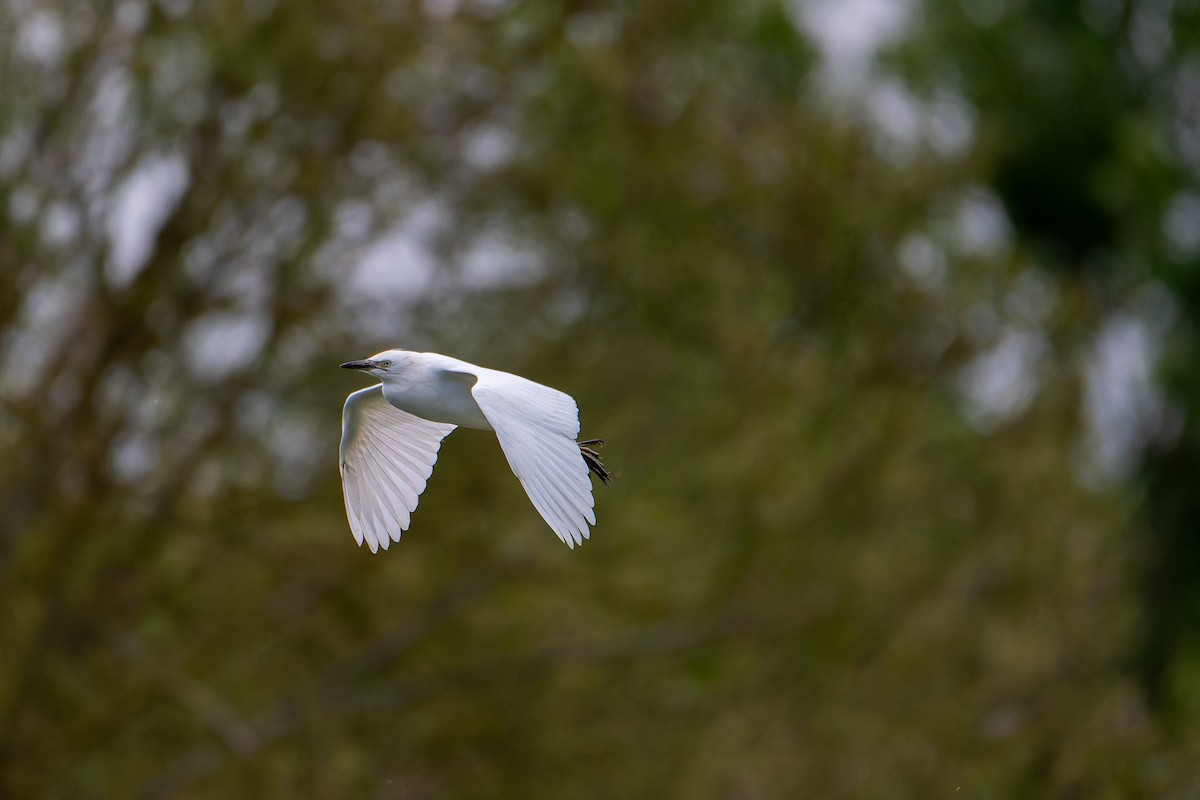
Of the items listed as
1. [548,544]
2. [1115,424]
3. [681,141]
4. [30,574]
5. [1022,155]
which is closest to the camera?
[30,574]

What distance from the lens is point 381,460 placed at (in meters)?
5.26

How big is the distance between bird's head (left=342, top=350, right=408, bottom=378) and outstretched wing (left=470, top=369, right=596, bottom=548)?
0.96 feet

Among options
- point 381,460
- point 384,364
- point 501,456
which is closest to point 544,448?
point 384,364

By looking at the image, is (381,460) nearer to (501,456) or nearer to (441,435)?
(441,435)

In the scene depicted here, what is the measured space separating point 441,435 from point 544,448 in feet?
3.97

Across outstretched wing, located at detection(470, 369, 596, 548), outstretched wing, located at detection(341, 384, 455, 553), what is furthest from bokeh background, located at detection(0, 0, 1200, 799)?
outstretched wing, located at detection(470, 369, 596, 548)

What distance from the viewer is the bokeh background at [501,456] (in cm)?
835

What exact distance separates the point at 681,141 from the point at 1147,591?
29.5 feet

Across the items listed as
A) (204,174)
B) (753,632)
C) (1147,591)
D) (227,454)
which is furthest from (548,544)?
(1147,591)

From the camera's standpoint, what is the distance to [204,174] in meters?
8.47

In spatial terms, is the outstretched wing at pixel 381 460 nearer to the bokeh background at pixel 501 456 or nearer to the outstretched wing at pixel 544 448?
the outstretched wing at pixel 544 448

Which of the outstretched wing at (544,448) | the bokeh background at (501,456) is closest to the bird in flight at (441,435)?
the outstretched wing at (544,448)

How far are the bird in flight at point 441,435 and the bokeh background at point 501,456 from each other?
3.19 meters

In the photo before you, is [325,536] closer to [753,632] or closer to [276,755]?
[276,755]
